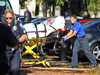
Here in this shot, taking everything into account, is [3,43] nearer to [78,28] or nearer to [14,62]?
[14,62]

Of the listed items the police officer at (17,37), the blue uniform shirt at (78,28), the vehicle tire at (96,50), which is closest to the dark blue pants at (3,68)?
the police officer at (17,37)

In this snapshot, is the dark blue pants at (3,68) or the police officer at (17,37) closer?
the dark blue pants at (3,68)

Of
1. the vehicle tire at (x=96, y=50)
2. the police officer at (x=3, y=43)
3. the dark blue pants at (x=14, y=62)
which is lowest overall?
the vehicle tire at (x=96, y=50)

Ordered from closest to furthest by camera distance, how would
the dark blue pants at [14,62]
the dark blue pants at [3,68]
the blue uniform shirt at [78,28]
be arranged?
1. the dark blue pants at [3,68]
2. the dark blue pants at [14,62]
3. the blue uniform shirt at [78,28]

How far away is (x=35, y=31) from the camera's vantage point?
803cm

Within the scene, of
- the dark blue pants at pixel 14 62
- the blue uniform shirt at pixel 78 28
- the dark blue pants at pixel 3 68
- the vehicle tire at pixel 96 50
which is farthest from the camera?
the vehicle tire at pixel 96 50

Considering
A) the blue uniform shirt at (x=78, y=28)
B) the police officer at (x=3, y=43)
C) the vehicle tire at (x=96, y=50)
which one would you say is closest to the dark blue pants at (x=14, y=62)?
the police officer at (x=3, y=43)

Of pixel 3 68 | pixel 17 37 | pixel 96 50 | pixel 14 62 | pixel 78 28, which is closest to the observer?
pixel 3 68

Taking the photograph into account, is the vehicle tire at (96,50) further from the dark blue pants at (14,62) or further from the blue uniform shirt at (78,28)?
the dark blue pants at (14,62)

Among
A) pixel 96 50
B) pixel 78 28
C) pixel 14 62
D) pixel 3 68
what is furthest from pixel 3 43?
pixel 96 50

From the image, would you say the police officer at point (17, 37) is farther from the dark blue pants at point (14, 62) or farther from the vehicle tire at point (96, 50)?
the vehicle tire at point (96, 50)

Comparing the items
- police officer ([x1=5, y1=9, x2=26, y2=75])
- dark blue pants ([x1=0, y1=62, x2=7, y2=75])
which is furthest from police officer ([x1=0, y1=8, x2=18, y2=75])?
police officer ([x1=5, y1=9, x2=26, y2=75])

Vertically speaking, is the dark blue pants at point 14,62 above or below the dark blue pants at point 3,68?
below

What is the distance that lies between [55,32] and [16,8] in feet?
4.99
